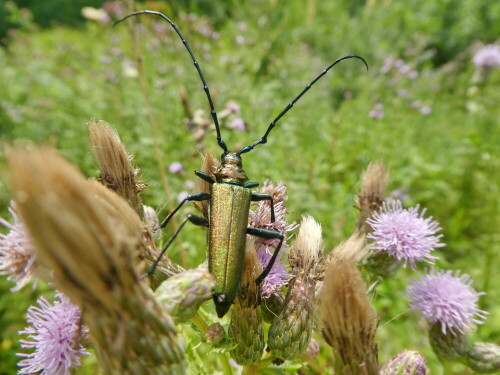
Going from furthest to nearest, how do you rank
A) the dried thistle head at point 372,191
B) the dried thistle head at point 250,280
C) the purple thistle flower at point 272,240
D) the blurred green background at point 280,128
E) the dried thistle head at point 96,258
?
the blurred green background at point 280,128
the dried thistle head at point 372,191
the purple thistle flower at point 272,240
the dried thistle head at point 250,280
the dried thistle head at point 96,258

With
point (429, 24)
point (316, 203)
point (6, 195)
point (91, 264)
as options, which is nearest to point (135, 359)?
point (91, 264)

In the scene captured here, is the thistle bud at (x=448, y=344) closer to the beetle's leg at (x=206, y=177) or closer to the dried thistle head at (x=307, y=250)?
the dried thistle head at (x=307, y=250)

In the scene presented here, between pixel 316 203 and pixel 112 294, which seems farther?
pixel 316 203

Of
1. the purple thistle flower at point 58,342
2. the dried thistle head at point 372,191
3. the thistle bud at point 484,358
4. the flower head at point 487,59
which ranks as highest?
the flower head at point 487,59

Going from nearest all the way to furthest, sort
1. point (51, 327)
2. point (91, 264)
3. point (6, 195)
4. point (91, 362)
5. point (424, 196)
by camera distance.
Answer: point (91, 264) < point (51, 327) < point (91, 362) < point (6, 195) < point (424, 196)

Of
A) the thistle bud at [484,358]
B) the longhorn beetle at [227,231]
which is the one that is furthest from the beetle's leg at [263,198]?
the thistle bud at [484,358]

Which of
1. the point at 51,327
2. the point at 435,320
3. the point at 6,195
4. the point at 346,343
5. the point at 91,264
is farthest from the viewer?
the point at 6,195

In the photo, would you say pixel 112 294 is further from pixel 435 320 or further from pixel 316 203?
pixel 316 203
